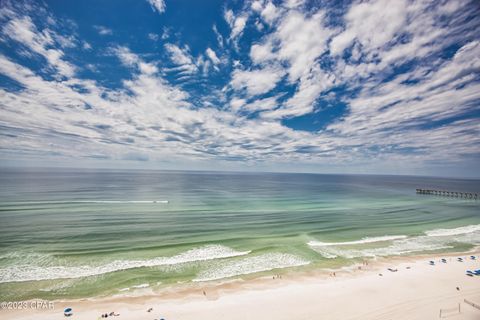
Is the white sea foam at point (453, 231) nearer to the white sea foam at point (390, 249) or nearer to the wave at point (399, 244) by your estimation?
the wave at point (399, 244)

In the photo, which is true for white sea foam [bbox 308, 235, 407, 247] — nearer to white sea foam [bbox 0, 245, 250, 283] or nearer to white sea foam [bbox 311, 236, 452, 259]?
white sea foam [bbox 311, 236, 452, 259]

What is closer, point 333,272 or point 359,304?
point 359,304

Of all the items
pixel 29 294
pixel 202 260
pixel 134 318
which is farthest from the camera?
pixel 202 260

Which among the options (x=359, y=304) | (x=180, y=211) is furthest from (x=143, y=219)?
(x=359, y=304)

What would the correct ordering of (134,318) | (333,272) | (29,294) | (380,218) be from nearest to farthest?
(134,318), (29,294), (333,272), (380,218)

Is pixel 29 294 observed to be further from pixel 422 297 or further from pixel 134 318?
pixel 422 297

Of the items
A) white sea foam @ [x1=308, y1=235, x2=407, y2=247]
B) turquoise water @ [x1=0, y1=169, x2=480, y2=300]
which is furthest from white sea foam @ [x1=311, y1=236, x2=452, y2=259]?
white sea foam @ [x1=308, y1=235, x2=407, y2=247]

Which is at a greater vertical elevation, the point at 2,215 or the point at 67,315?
the point at 2,215
